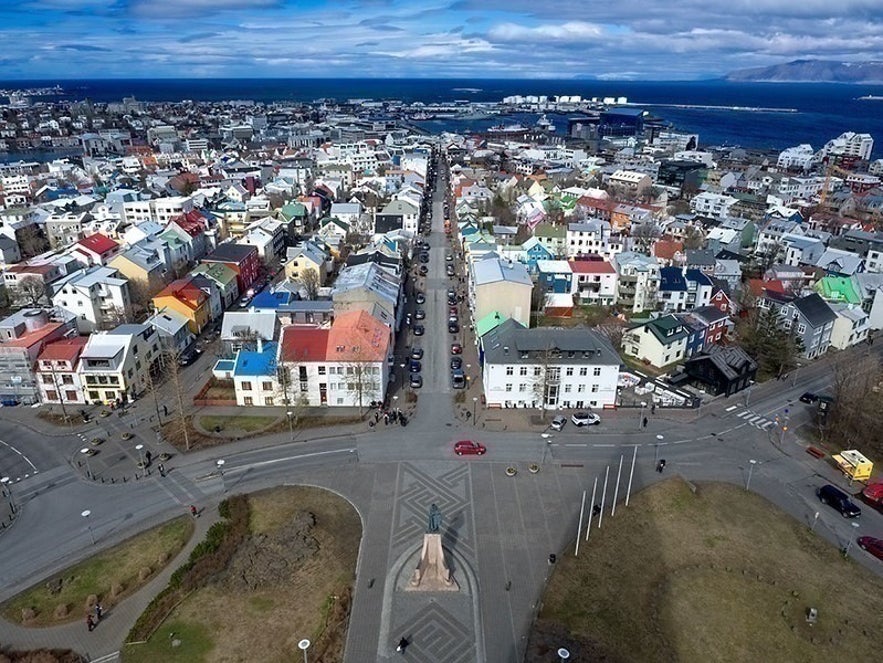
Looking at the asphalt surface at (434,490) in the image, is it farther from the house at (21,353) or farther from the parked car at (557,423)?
the house at (21,353)

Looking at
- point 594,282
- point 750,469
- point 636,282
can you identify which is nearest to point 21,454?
point 750,469

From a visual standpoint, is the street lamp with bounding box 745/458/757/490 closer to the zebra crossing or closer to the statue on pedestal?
the zebra crossing

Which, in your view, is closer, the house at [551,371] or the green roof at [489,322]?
the house at [551,371]

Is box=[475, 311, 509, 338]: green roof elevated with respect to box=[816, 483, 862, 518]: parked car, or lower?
elevated

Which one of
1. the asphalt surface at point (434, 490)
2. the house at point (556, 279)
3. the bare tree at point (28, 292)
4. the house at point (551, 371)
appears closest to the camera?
the asphalt surface at point (434, 490)

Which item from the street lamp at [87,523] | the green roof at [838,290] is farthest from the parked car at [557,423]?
the green roof at [838,290]

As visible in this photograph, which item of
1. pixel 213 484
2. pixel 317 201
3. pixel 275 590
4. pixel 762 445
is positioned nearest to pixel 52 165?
pixel 317 201

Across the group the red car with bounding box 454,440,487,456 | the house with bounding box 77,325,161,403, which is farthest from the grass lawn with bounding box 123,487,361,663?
the house with bounding box 77,325,161,403
